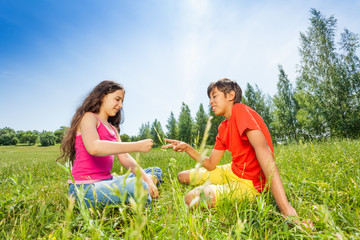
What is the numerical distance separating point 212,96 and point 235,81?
1.40ft

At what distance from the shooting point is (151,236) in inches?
62.1

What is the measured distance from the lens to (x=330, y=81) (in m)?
20.3

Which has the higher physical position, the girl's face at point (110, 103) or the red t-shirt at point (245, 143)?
the girl's face at point (110, 103)

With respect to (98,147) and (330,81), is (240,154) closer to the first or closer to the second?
(98,147)

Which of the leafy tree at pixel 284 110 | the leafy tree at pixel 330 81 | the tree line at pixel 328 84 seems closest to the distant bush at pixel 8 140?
the tree line at pixel 328 84

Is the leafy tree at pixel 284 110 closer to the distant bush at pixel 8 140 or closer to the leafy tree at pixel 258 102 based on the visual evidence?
the leafy tree at pixel 258 102

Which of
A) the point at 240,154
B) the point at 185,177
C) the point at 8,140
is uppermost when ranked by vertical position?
the point at 8,140

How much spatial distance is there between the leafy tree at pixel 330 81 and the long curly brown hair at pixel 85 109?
24.1 metres

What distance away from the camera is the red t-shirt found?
2.25 metres

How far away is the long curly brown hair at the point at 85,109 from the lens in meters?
2.75

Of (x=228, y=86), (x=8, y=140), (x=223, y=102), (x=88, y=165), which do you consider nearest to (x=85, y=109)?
(x=88, y=165)

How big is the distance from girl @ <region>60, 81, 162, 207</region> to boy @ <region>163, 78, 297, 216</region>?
0.65 metres

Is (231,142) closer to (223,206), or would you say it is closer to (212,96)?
(212,96)

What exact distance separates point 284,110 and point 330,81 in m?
12.7
